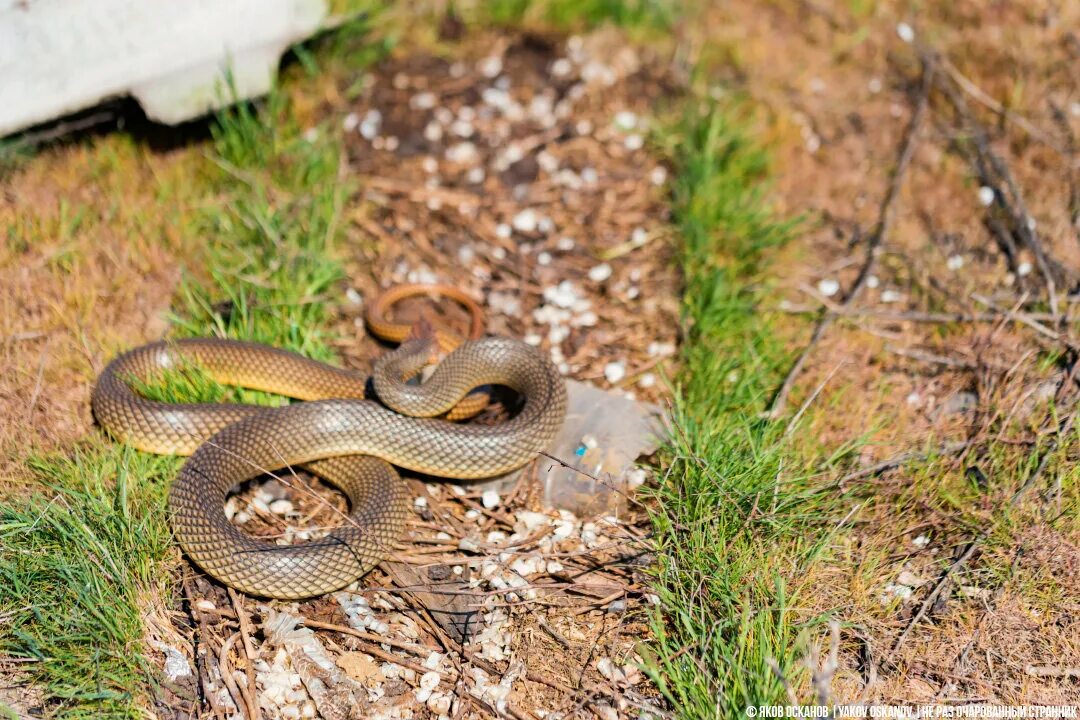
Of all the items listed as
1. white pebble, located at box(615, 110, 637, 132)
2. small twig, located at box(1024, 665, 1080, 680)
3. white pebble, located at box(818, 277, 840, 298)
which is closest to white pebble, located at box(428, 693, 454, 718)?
small twig, located at box(1024, 665, 1080, 680)

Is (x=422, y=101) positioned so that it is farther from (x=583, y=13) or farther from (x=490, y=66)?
(x=583, y=13)

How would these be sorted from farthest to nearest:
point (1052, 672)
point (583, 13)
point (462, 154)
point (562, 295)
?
point (583, 13)
point (462, 154)
point (562, 295)
point (1052, 672)

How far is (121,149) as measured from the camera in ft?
22.9

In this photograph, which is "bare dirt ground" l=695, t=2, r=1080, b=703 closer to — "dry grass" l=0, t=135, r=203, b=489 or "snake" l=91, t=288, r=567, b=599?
"snake" l=91, t=288, r=567, b=599

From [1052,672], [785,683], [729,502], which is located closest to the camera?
[785,683]

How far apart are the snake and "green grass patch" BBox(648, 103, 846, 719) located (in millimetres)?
958

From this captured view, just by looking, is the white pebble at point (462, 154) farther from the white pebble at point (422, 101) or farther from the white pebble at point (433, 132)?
the white pebble at point (422, 101)

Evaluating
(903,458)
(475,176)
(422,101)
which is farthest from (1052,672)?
(422,101)

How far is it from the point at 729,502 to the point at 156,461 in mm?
3335

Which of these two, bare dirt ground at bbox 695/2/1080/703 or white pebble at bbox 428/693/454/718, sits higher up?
bare dirt ground at bbox 695/2/1080/703

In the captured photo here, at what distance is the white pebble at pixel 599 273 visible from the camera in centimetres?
689

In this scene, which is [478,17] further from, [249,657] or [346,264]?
[249,657]

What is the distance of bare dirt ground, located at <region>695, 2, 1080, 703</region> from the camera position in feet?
15.2

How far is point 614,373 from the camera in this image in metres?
6.26
